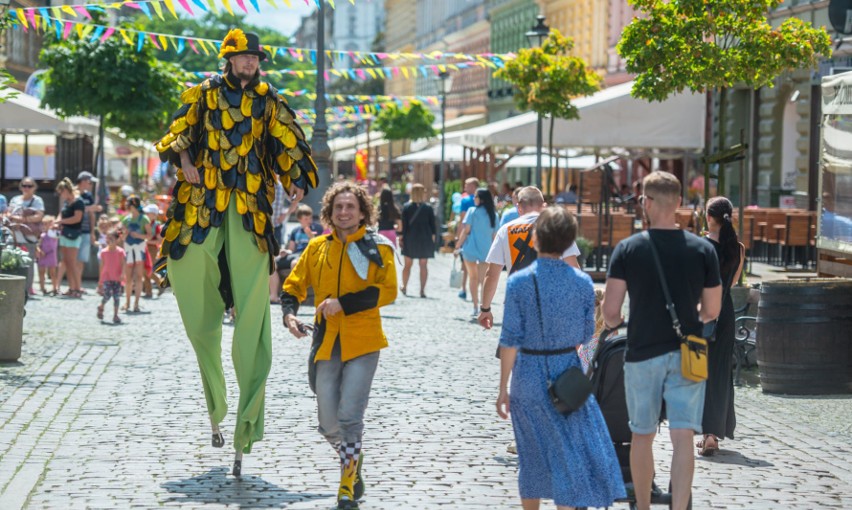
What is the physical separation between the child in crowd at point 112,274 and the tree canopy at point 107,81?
38.9ft

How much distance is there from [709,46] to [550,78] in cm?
1051

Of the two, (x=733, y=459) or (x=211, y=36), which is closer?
(x=733, y=459)

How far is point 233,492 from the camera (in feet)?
24.6

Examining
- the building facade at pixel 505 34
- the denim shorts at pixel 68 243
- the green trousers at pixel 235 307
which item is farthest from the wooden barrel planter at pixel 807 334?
the building facade at pixel 505 34

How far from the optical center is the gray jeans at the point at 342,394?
23.9 ft

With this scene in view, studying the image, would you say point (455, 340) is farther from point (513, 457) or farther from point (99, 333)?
point (513, 457)

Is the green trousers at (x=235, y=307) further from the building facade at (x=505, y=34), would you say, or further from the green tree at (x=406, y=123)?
the green tree at (x=406, y=123)

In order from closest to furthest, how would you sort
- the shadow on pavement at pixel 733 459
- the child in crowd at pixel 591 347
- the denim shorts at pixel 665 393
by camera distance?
the denim shorts at pixel 665 393 < the shadow on pavement at pixel 733 459 < the child in crowd at pixel 591 347

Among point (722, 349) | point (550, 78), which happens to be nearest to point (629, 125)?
point (550, 78)

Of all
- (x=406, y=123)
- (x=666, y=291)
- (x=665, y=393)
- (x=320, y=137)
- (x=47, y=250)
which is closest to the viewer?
(x=666, y=291)

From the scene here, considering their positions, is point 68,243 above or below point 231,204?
below

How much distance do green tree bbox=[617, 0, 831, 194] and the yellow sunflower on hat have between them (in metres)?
10.5

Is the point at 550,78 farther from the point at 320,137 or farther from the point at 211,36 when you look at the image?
the point at 211,36

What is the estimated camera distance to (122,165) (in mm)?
73500
